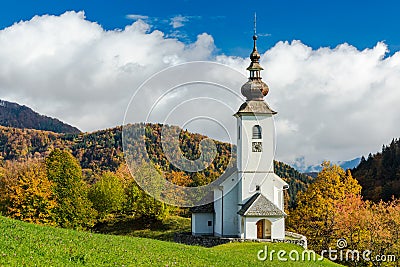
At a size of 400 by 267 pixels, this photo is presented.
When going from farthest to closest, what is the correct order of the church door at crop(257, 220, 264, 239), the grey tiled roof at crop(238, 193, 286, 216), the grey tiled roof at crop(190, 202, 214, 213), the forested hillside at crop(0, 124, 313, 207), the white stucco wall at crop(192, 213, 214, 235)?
the white stucco wall at crop(192, 213, 214, 235) → the grey tiled roof at crop(190, 202, 214, 213) → the church door at crop(257, 220, 264, 239) → the grey tiled roof at crop(238, 193, 286, 216) → the forested hillside at crop(0, 124, 313, 207)

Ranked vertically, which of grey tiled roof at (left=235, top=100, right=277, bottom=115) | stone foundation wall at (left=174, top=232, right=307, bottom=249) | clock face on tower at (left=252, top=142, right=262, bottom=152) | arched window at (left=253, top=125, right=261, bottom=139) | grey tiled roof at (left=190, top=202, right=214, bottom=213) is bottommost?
stone foundation wall at (left=174, top=232, right=307, bottom=249)

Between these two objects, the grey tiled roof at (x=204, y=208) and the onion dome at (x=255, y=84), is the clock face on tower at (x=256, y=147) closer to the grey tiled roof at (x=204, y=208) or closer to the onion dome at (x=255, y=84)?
the onion dome at (x=255, y=84)

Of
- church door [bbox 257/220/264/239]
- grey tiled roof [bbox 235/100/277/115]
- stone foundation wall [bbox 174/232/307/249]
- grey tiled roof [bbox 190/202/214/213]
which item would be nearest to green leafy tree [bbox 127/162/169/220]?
grey tiled roof [bbox 190/202/214/213]

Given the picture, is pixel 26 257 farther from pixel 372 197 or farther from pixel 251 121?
pixel 372 197

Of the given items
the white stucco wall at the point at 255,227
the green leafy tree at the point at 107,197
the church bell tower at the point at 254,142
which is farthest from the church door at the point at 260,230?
the green leafy tree at the point at 107,197

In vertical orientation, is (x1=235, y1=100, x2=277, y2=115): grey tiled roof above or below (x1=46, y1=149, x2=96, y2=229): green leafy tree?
above

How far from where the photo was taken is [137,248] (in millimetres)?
17312

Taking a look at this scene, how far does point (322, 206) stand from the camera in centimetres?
4316

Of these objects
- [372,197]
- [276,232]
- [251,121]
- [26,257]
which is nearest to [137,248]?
[26,257]

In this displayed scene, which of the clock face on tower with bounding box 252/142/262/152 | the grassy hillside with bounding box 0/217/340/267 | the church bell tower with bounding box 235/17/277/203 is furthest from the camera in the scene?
the clock face on tower with bounding box 252/142/262/152

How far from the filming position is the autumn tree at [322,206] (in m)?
42.9

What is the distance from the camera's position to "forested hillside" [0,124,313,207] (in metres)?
29.0

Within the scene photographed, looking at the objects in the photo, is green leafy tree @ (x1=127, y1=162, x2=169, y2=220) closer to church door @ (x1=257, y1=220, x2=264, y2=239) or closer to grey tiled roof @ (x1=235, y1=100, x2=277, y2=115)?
church door @ (x1=257, y1=220, x2=264, y2=239)

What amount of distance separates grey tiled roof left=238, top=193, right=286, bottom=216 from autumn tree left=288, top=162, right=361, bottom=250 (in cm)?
596
